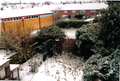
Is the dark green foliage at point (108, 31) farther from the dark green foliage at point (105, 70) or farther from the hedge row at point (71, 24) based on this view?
the hedge row at point (71, 24)

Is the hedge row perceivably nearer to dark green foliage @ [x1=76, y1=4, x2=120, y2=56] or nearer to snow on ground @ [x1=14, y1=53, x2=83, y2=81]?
snow on ground @ [x1=14, y1=53, x2=83, y2=81]

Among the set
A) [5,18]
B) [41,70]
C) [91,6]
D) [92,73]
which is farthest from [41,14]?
[91,6]

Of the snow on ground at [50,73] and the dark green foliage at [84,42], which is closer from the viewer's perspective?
the snow on ground at [50,73]

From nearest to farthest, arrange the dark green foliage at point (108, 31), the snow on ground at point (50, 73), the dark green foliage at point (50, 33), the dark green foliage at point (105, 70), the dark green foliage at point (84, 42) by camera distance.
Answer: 1. the dark green foliage at point (105, 70)
2. the dark green foliage at point (108, 31)
3. the snow on ground at point (50, 73)
4. the dark green foliage at point (84, 42)
5. the dark green foliage at point (50, 33)

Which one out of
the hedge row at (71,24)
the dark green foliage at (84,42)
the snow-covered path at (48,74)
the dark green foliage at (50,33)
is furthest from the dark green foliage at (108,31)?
the hedge row at (71,24)

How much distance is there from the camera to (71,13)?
2862 cm

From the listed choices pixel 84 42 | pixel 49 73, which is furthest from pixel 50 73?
pixel 84 42

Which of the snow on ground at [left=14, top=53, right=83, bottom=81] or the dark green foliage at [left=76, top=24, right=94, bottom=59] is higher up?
the dark green foliage at [left=76, top=24, right=94, bottom=59]

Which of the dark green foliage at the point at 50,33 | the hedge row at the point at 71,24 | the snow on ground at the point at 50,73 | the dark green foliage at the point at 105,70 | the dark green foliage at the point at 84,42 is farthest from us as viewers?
the hedge row at the point at 71,24

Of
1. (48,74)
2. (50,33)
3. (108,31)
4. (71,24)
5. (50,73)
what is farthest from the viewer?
(71,24)

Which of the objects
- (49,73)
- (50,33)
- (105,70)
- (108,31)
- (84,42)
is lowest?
(49,73)

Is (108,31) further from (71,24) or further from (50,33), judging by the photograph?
(71,24)

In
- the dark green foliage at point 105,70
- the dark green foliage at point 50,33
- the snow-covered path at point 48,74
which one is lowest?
the snow-covered path at point 48,74

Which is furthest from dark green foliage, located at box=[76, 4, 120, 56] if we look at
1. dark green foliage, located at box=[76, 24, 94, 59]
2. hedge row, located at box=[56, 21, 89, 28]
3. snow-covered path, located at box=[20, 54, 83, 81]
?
hedge row, located at box=[56, 21, 89, 28]
